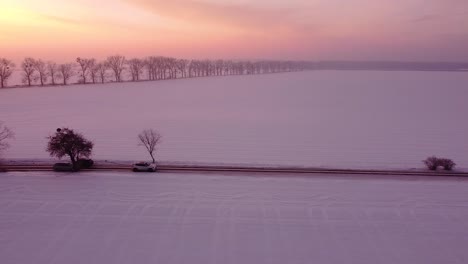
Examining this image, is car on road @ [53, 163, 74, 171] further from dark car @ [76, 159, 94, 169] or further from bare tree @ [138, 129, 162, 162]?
bare tree @ [138, 129, 162, 162]

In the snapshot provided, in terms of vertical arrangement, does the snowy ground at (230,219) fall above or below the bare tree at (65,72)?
below

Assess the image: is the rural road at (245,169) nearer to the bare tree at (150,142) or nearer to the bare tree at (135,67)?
the bare tree at (150,142)

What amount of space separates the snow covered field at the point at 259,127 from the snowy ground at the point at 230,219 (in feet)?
11.9

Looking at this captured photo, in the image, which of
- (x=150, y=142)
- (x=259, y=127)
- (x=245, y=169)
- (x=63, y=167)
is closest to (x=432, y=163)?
(x=245, y=169)

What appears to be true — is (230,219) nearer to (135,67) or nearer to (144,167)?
(144,167)

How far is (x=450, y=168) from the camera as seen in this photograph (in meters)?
17.0

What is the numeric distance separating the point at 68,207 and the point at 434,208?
12783mm

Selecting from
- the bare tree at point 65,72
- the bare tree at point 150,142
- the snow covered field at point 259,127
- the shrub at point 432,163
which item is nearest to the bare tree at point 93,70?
the bare tree at point 65,72

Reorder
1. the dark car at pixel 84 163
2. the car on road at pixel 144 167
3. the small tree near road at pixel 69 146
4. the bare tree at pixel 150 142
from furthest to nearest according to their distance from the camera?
the bare tree at pixel 150 142
the dark car at pixel 84 163
the small tree near road at pixel 69 146
the car on road at pixel 144 167

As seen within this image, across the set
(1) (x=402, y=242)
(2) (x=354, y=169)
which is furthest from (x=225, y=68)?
(1) (x=402, y=242)

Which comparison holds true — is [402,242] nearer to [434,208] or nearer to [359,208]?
[359,208]

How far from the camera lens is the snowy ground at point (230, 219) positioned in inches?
407

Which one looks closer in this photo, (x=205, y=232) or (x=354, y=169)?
(x=205, y=232)

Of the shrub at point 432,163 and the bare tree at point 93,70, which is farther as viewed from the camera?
the bare tree at point 93,70
